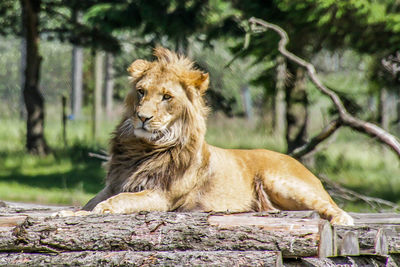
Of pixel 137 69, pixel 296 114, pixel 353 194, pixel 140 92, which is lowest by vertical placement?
pixel 296 114

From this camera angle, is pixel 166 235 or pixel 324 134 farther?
pixel 324 134

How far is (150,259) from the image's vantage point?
14.8 feet

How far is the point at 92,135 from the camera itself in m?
19.7

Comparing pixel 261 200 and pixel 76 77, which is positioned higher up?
pixel 261 200

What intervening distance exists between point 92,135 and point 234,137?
4.28 meters

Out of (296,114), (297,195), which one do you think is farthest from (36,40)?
(297,195)

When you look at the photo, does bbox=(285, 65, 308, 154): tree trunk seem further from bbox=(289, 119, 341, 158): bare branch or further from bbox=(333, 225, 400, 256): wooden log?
bbox=(333, 225, 400, 256): wooden log

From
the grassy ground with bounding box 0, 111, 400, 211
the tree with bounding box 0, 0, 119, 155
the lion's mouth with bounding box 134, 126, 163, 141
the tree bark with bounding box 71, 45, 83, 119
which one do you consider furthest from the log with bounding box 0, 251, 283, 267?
the tree bark with bounding box 71, 45, 83, 119

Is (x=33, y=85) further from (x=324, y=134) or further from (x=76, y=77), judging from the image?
(x=76, y=77)

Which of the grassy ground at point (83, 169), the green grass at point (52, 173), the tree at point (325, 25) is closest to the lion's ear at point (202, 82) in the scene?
the grassy ground at point (83, 169)

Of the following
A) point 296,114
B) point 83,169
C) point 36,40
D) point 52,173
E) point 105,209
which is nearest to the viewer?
point 105,209

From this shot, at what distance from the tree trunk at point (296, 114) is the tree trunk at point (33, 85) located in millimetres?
5961

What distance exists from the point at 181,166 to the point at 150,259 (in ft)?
4.46

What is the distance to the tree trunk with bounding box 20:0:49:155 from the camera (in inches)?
619
